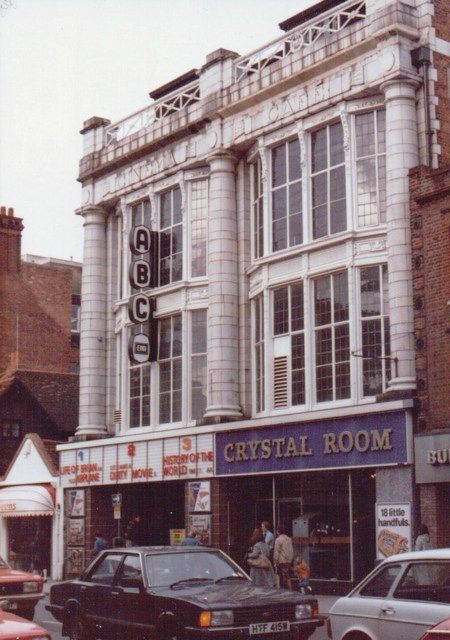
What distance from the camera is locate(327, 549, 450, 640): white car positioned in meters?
9.92

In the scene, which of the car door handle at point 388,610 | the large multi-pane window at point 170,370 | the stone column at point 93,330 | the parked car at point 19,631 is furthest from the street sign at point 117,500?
the car door handle at point 388,610

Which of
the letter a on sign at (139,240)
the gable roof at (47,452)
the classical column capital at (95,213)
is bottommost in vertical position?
the gable roof at (47,452)

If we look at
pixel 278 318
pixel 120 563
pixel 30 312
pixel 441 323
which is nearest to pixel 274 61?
pixel 278 318

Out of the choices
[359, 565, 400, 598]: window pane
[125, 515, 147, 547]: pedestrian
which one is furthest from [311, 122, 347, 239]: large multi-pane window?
[359, 565, 400, 598]: window pane

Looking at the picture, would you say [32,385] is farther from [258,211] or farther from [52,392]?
[258,211]

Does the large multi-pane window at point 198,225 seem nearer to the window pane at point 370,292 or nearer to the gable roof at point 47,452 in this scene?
the window pane at point 370,292

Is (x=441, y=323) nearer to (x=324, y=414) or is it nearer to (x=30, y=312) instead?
(x=324, y=414)

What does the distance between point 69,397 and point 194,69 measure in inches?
655

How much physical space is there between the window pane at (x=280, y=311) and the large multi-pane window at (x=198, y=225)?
11.7ft

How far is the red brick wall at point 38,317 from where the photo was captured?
5331 centimetres

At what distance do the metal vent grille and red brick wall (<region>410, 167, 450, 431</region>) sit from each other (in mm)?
4506

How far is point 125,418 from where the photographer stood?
32.8 m

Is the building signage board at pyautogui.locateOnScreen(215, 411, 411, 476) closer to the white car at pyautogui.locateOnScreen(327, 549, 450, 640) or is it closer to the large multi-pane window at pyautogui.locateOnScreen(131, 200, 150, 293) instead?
the large multi-pane window at pyautogui.locateOnScreen(131, 200, 150, 293)

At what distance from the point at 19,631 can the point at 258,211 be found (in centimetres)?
2070
